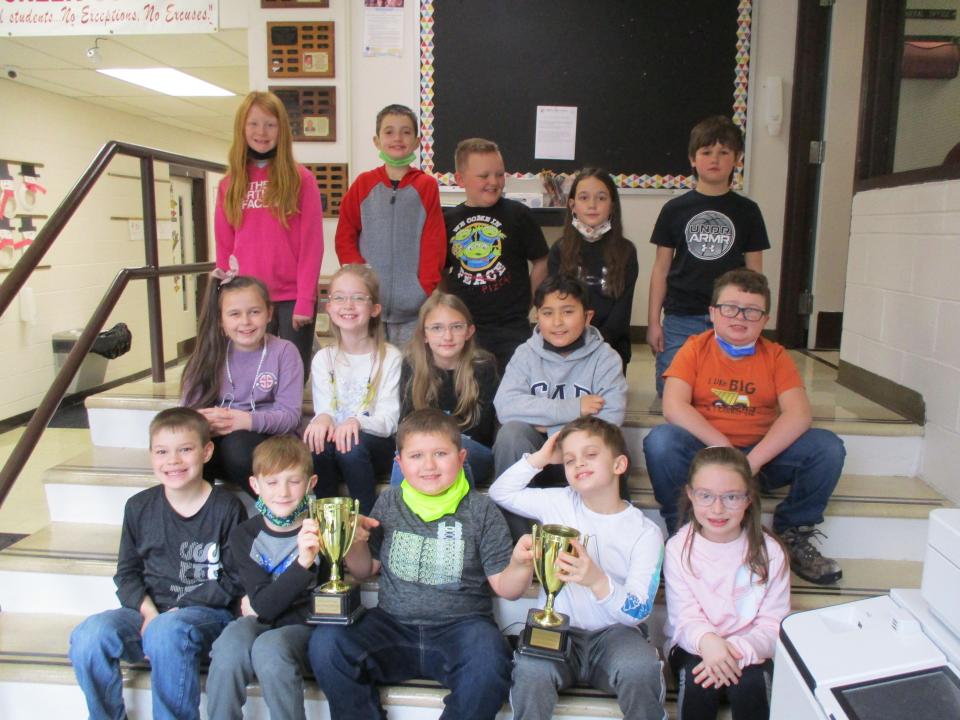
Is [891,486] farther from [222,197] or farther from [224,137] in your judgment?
[224,137]

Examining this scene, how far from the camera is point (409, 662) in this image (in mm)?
1898

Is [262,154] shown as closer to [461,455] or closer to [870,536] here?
[461,455]

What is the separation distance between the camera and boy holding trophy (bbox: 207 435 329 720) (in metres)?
1.83

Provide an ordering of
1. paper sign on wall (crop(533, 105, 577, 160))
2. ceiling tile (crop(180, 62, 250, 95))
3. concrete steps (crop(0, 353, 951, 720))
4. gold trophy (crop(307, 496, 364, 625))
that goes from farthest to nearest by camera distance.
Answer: ceiling tile (crop(180, 62, 250, 95))
paper sign on wall (crop(533, 105, 577, 160))
concrete steps (crop(0, 353, 951, 720))
gold trophy (crop(307, 496, 364, 625))

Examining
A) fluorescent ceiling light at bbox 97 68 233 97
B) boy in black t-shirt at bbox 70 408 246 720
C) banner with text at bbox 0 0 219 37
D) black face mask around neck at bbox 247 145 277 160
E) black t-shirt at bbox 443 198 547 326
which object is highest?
fluorescent ceiling light at bbox 97 68 233 97

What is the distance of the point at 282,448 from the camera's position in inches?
78.3

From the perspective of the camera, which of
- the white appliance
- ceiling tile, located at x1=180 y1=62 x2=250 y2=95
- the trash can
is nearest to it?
the white appliance

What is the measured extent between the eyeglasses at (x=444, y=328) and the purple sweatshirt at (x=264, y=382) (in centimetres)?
46

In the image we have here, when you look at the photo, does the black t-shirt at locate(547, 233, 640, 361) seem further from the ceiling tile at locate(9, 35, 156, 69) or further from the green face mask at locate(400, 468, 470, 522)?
the ceiling tile at locate(9, 35, 156, 69)

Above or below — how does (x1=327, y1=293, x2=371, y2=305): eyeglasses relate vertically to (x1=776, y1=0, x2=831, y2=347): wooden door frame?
below

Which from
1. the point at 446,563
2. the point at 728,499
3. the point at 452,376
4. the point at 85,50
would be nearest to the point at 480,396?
the point at 452,376

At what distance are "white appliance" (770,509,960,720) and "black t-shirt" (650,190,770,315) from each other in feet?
5.76

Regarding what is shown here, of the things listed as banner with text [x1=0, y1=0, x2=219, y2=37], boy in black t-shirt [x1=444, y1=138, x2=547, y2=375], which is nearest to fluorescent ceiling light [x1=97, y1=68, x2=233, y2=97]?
banner with text [x1=0, y1=0, x2=219, y2=37]

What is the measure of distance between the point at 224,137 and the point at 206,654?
30.3 ft
